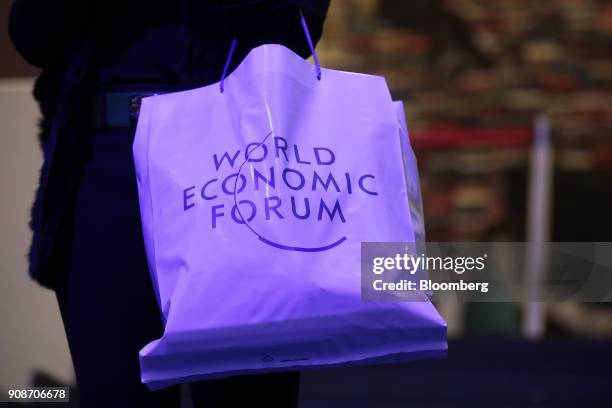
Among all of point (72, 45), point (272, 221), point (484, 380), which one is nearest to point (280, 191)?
point (272, 221)

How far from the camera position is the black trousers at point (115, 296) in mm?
1465

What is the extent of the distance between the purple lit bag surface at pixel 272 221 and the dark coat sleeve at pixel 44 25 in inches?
8.2

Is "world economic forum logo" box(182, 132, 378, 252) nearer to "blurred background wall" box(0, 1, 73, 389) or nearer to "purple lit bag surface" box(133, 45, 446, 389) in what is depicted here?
"purple lit bag surface" box(133, 45, 446, 389)

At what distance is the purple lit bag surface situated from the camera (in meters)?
1.24

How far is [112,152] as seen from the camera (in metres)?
1.47

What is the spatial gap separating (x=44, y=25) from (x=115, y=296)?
16.4 inches

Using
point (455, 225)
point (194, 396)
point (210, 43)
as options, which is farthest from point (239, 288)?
point (455, 225)

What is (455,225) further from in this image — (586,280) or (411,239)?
(411,239)

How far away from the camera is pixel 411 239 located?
1.32 meters

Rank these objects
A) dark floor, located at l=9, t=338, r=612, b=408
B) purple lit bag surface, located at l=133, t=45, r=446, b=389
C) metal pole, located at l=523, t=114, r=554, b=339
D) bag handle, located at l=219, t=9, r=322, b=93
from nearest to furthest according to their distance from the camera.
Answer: purple lit bag surface, located at l=133, t=45, r=446, b=389, bag handle, located at l=219, t=9, r=322, b=93, dark floor, located at l=9, t=338, r=612, b=408, metal pole, located at l=523, t=114, r=554, b=339

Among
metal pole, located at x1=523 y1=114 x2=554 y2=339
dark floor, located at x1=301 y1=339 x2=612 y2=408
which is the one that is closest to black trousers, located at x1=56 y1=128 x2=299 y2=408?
dark floor, located at x1=301 y1=339 x2=612 y2=408

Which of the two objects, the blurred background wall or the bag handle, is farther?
the blurred background wall

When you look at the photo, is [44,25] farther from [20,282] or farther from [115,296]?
[20,282]

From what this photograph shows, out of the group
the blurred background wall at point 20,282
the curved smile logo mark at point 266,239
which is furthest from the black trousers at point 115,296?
the blurred background wall at point 20,282
